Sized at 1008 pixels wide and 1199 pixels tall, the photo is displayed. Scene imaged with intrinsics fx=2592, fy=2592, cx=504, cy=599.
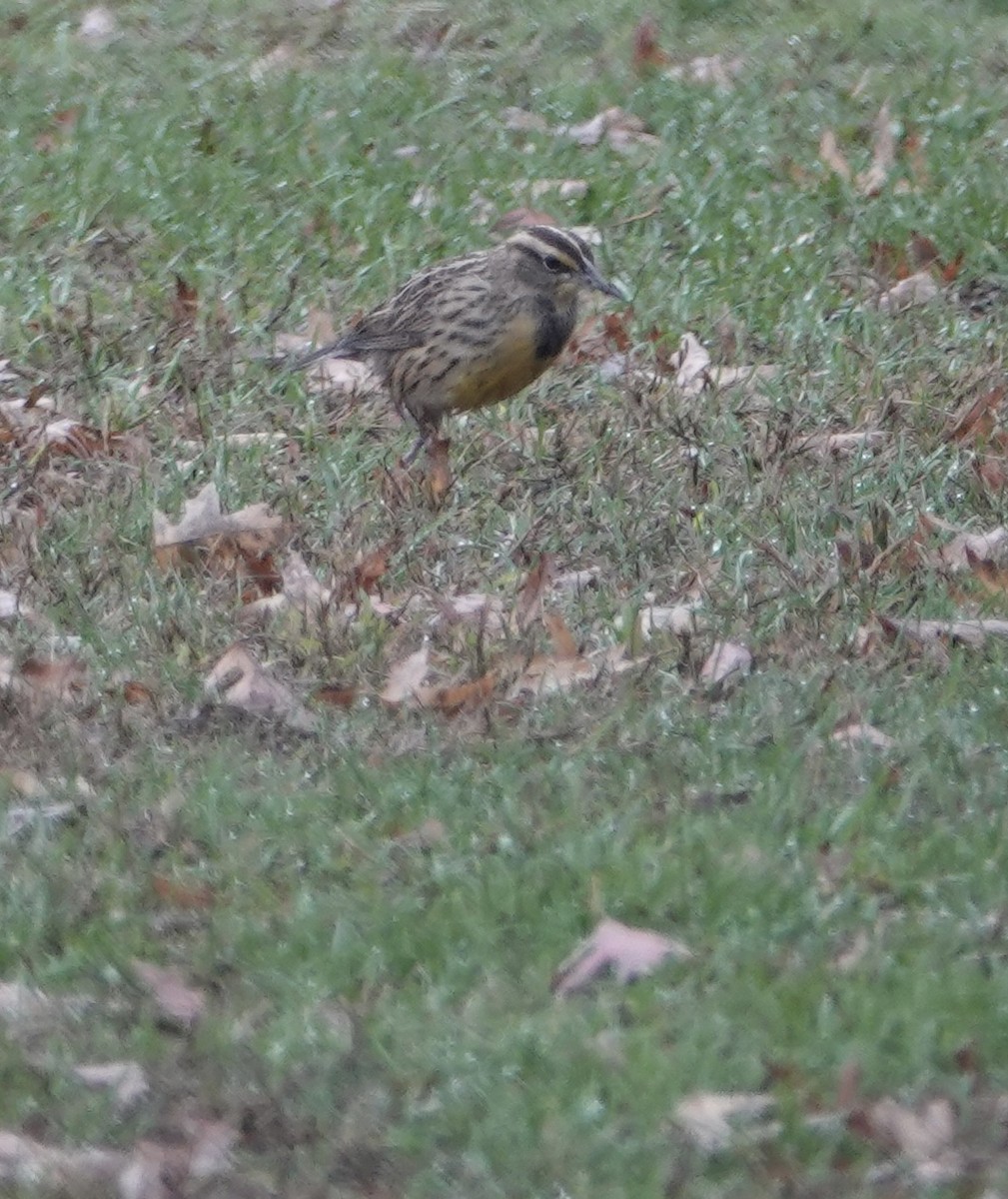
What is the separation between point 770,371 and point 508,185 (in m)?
2.49

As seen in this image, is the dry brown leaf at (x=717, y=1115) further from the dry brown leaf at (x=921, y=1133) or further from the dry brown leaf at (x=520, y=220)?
the dry brown leaf at (x=520, y=220)

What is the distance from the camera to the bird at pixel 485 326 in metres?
8.77

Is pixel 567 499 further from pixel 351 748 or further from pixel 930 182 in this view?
pixel 930 182

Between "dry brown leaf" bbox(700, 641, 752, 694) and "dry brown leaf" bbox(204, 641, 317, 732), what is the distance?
1.01 m

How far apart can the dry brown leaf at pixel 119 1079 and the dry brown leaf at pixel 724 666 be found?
2157mm

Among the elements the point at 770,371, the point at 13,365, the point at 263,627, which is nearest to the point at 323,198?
the point at 13,365

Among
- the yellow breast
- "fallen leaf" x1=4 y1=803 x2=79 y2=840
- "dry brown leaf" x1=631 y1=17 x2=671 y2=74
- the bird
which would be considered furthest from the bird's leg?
"dry brown leaf" x1=631 y1=17 x2=671 y2=74

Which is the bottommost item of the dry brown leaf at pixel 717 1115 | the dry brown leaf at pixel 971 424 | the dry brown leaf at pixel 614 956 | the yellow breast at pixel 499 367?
the dry brown leaf at pixel 971 424

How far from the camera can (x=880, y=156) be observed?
11664 millimetres

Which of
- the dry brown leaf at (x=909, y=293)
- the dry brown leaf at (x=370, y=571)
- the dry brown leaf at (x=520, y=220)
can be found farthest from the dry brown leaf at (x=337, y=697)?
the dry brown leaf at (x=520, y=220)

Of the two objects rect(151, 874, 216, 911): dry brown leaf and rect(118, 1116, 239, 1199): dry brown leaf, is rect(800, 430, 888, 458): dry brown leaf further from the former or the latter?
rect(118, 1116, 239, 1199): dry brown leaf

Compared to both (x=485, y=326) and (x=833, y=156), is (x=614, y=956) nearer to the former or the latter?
(x=485, y=326)

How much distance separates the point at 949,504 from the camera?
8.03 metres

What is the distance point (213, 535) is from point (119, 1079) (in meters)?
3.21
